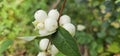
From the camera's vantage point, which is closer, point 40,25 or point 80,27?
point 40,25

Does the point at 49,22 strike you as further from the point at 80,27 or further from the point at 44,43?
the point at 80,27

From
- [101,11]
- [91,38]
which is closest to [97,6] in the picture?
[101,11]

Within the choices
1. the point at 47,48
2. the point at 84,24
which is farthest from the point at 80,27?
the point at 47,48

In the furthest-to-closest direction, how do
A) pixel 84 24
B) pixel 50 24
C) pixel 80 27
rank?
pixel 84 24, pixel 80 27, pixel 50 24

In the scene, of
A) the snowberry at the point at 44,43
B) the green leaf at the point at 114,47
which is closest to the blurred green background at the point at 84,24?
the green leaf at the point at 114,47

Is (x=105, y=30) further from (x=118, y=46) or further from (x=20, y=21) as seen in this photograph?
(x=20, y=21)
